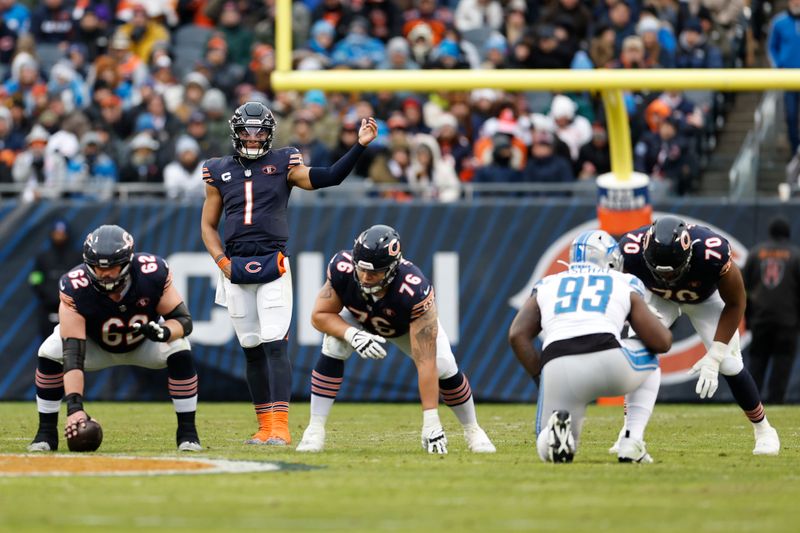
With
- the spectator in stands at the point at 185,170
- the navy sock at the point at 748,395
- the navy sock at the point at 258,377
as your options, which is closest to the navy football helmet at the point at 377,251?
the navy sock at the point at 258,377

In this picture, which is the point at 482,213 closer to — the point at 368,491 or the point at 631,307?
the point at 631,307

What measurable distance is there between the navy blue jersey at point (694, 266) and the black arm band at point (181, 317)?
8.83 ft

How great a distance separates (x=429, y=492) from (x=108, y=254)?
111 inches

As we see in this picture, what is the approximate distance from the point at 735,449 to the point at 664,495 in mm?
2832

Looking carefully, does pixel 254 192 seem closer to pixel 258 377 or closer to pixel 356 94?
pixel 258 377

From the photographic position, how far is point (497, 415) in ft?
42.9

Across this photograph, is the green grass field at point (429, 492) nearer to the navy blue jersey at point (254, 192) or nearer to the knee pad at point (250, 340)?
the knee pad at point (250, 340)

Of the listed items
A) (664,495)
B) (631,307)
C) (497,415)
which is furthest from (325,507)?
(497,415)

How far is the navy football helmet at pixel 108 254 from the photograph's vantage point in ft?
28.3

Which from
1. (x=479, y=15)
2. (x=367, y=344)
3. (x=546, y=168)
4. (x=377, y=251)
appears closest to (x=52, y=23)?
(x=479, y=15)

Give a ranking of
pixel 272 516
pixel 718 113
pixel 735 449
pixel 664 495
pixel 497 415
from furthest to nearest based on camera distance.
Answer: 1. pixel 718 113
2. pixel 497 415
3. pixel 735 449
4. pixel 664 495
5. pixel 272 516

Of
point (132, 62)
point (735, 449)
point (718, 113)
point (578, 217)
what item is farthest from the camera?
point (132, 62)

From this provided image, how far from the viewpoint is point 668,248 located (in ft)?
28.3

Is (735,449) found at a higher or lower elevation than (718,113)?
lower
